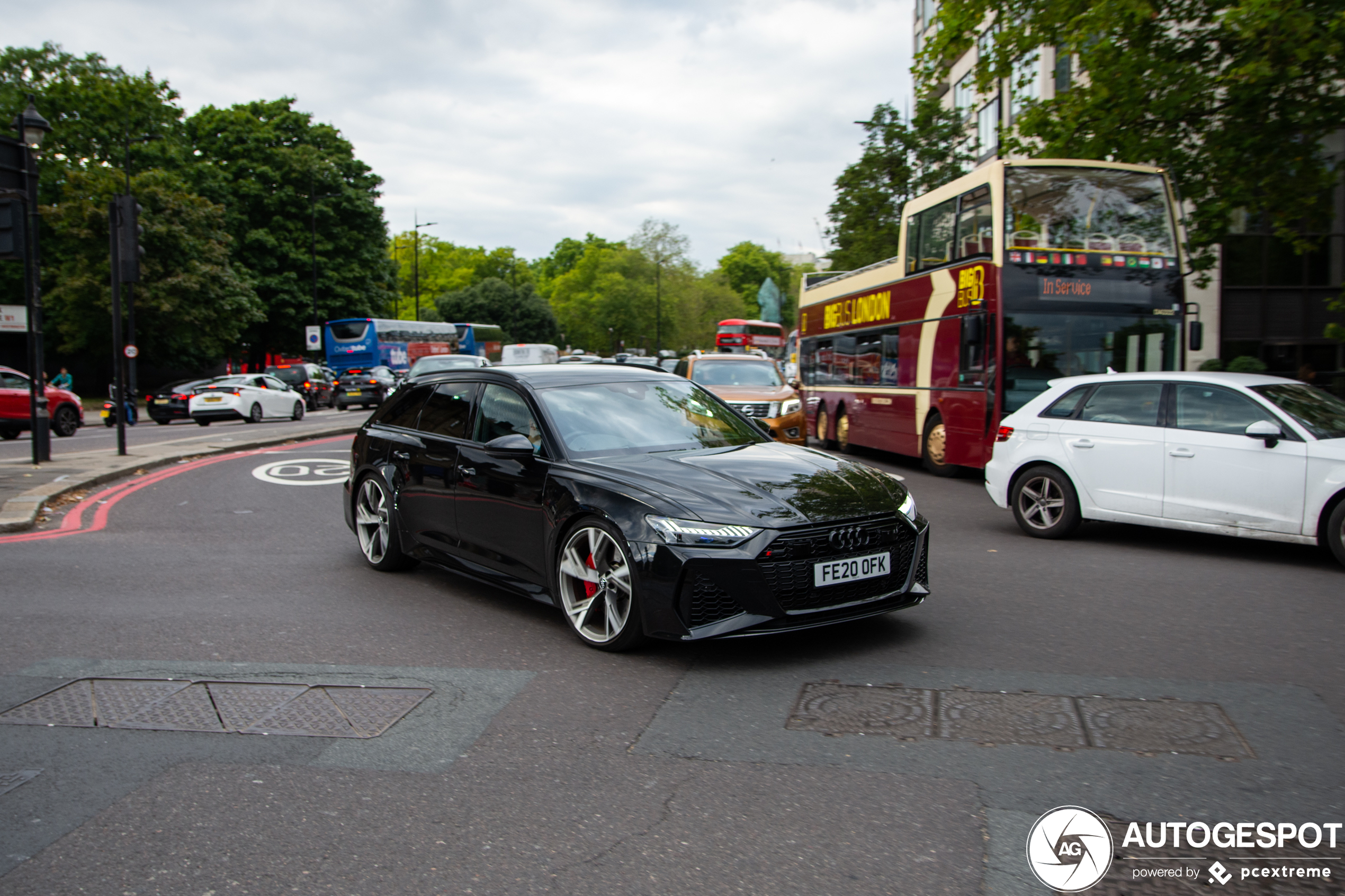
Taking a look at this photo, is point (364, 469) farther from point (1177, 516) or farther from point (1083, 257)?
point (1083, 257)

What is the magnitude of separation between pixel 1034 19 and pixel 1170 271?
538 centimetres

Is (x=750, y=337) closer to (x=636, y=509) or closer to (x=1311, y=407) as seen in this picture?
(x=1311, y=407)

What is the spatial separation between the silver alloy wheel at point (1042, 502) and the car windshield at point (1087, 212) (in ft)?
14.9

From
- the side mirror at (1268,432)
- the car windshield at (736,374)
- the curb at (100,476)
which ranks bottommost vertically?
the curb at (100,476)

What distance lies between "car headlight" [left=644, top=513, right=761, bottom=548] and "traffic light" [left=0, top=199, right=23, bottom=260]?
11451 millimetres

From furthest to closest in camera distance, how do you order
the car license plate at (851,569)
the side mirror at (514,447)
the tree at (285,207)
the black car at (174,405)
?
1. the tree at (285,207)
2. the black car at (174,405)
3. the side mirror at (514,447)
4. the car license plate at (851,569)

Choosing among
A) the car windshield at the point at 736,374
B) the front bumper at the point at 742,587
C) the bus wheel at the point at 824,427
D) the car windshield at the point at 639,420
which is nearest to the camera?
the front bumper at the point at 742,587

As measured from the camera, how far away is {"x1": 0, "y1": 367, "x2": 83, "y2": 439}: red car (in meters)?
22.4

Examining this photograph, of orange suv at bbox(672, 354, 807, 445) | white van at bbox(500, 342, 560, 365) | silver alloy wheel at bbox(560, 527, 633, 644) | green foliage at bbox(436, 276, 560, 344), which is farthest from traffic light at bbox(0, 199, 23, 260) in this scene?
green foliage at bbox(436, 276, 560, 344)

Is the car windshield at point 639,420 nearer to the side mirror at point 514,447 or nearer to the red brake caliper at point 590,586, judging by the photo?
the side mirror at point 514,447

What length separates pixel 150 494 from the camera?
495 inches

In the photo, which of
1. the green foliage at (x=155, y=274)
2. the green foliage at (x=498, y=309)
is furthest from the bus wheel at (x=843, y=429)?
the green foliage at (x=498, y=309)

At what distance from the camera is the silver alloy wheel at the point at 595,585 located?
17.9 feet

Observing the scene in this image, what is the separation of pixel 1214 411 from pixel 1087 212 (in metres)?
5.39
